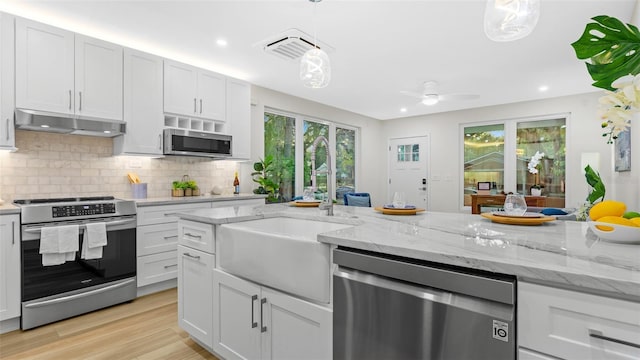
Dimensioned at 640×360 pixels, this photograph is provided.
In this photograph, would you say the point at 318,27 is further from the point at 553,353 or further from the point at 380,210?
the point at 553,353

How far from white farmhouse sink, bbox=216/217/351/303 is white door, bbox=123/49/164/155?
2136 millimetres

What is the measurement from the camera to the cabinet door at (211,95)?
12.6 feet

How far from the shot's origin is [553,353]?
83 cm

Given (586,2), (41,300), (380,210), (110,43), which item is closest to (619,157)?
(586,2)

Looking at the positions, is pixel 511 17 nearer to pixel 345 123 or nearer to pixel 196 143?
pixel 196 143

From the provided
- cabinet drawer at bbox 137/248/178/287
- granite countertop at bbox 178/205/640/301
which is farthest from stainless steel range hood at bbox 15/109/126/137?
granite countertop at bbox 178/205/640/301

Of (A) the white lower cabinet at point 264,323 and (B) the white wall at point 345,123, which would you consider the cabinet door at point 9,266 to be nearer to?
(A) the white lower cabinet at point 264,323

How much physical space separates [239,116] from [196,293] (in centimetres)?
282

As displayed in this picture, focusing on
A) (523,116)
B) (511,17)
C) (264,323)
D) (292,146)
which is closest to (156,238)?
(264,323)

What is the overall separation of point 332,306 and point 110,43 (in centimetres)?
336

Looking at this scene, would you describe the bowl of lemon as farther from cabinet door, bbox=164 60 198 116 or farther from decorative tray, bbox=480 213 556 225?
cabinet door, bbox=164 60 198 116

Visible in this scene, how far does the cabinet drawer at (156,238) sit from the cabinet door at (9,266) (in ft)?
2.81

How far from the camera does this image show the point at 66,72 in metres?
2.84

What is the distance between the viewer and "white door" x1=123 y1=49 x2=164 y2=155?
3.24 meters
